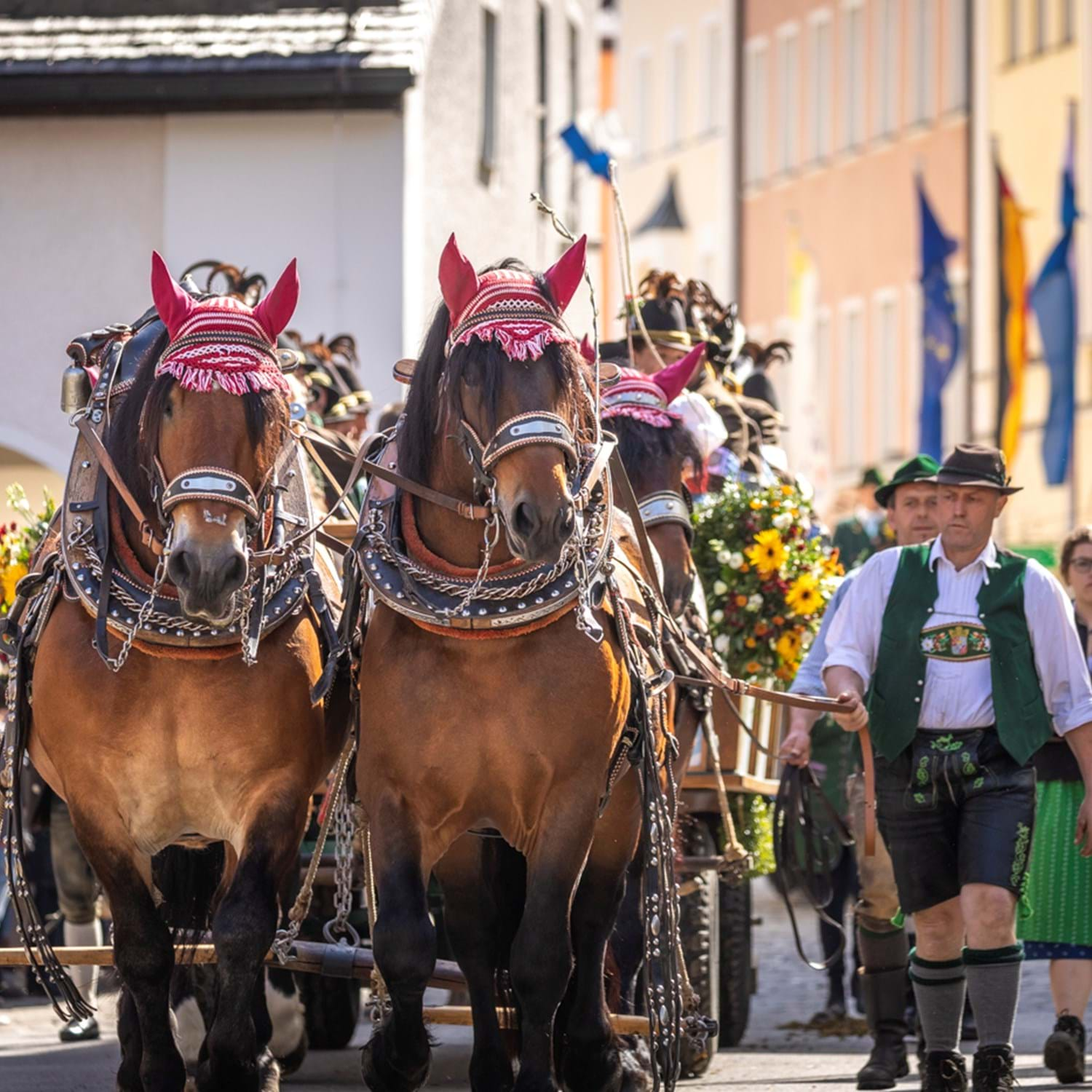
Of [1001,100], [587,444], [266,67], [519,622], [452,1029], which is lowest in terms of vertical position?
[452,1029]

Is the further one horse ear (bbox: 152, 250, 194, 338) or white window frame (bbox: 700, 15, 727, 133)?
white window frame (bbox: 700, 15, 727, 133)

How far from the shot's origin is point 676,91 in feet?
148

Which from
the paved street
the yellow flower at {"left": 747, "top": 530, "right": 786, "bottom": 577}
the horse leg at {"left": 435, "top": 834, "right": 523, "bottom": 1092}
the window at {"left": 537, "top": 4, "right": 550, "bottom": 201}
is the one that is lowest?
the paved street

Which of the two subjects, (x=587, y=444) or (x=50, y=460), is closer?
(x=587, y=444)

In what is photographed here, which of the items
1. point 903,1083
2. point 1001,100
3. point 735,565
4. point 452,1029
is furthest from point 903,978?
point 1001,100

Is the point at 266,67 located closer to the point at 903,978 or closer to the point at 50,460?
the point at 50,460

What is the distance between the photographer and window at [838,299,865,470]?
1569 inches

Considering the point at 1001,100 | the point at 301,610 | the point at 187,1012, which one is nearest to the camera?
the point at 301,610

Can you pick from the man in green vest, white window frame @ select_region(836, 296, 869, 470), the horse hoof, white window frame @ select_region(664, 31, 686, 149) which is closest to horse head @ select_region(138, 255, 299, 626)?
the horse hoof

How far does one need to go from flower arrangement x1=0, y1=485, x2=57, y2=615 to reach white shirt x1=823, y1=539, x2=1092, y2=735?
9.95 feet

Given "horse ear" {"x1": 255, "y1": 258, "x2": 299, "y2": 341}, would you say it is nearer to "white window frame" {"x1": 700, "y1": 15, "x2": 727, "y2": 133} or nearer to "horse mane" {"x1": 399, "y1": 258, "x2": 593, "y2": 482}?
"horse mane" {"x1": 399, "y1": 258, "x2": 593, "y2": 482}

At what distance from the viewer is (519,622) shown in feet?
24.6

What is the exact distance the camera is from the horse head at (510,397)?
23.5 ft

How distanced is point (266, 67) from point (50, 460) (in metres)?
2.87
